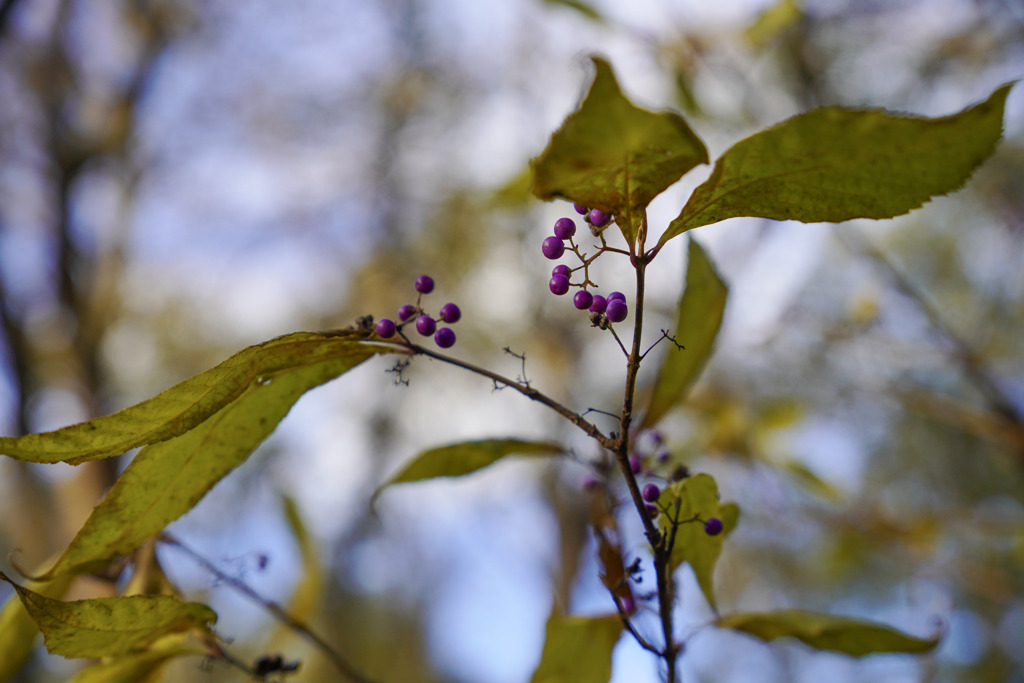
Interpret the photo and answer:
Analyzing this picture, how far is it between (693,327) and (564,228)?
264mm

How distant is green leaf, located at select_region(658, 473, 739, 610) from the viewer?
535 millimetres

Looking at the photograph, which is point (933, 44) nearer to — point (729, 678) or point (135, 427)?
point (135, 427)

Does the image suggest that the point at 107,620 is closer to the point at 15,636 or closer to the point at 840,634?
the point at 15,636

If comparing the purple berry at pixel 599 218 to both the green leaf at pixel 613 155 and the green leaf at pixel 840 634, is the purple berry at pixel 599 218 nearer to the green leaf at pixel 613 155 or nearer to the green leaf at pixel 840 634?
the green leaf at pixel 613 155

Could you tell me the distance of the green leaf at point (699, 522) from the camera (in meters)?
0.53

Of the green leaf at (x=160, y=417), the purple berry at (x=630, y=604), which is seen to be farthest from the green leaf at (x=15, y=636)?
the purple berry at (x=630, y=604)

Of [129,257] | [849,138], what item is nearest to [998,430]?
[849,138]

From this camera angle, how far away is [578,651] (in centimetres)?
61

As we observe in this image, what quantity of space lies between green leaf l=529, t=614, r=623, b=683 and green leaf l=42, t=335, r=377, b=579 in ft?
1.13

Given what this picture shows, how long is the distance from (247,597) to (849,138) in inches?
32.0

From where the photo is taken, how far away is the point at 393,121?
4.35 metres

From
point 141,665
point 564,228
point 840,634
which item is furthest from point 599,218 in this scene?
point 141,665

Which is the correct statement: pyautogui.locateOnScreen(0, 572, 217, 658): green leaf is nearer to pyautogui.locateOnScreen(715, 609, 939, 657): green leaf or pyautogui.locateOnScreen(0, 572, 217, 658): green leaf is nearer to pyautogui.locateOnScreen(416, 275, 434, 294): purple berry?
pyautogui.locateOnScreen(416, 275, 434, 294): purple berry

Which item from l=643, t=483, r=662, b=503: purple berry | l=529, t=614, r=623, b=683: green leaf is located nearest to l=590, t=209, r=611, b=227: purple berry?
l=643, t=483, r=662, b=503: purple berry
